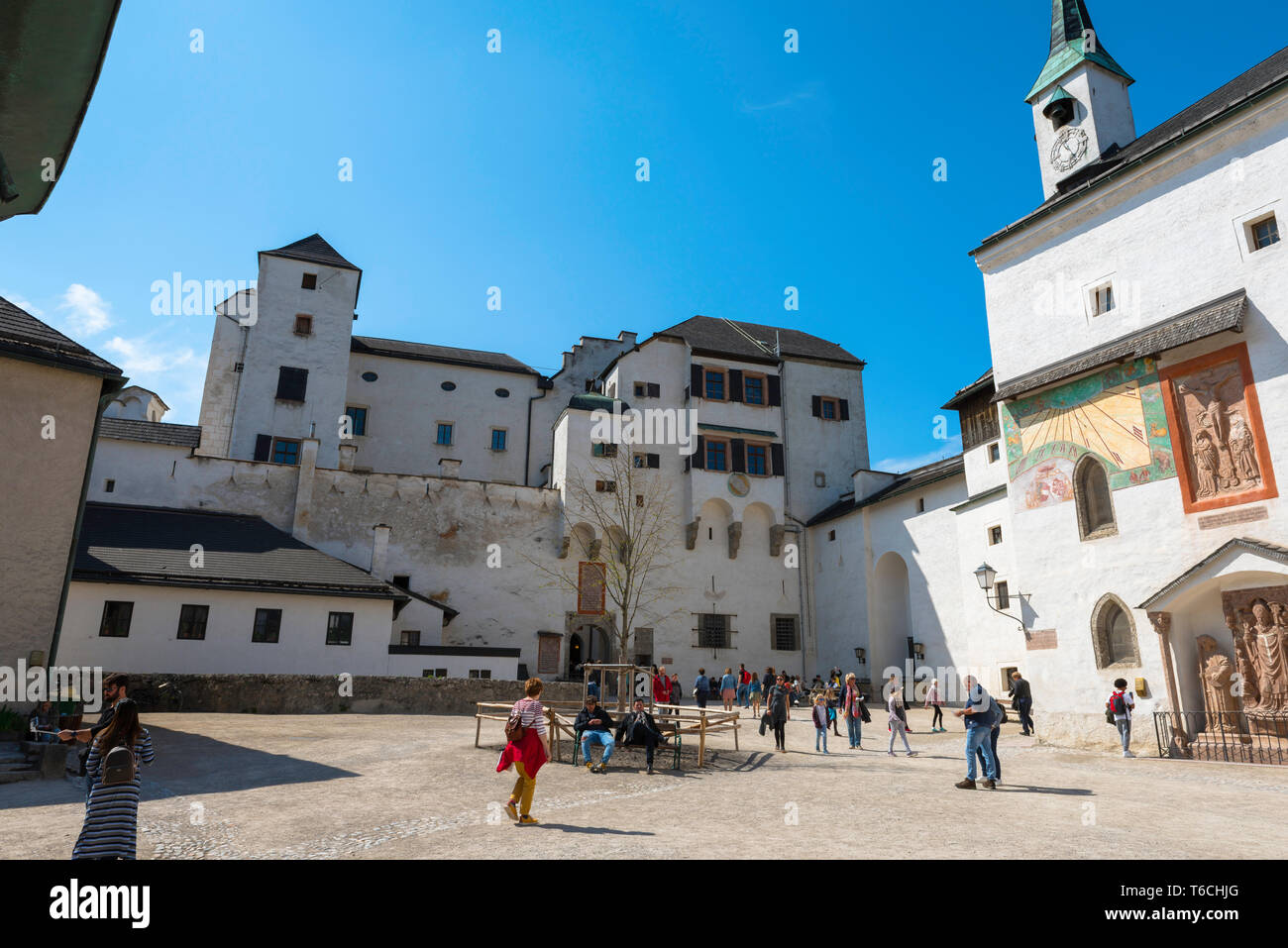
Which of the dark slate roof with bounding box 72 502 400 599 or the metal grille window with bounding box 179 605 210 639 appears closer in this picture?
the metal grille window with bounding box 179 605 210 639

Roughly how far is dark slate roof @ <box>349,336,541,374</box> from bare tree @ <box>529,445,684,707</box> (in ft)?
38.4

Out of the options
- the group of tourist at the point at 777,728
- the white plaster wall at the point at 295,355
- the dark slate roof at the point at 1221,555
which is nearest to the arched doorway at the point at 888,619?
the group of tourist at the point at 777,728

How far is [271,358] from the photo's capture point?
38438 millimetres

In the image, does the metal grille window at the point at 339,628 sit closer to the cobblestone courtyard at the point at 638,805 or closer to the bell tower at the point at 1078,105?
the cobblestone courtyard at the point at 638,805

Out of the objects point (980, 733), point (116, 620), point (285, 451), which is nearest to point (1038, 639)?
point (980, 733)

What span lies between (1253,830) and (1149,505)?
11902 mm

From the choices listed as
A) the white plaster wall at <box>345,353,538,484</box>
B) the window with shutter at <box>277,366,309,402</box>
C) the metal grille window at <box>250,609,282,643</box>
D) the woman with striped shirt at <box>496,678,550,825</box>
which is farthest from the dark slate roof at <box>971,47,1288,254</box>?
the window with shutter at <box>277,366,309,402</box>

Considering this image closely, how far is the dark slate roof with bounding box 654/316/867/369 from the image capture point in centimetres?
4319

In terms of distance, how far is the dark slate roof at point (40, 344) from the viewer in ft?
50.1

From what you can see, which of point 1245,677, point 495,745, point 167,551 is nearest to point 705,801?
point 495,745

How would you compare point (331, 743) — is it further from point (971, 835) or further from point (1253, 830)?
point (1253, 830)

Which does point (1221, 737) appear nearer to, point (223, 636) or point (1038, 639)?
point (1038, 639)

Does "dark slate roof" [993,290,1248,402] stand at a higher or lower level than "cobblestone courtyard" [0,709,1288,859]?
higher

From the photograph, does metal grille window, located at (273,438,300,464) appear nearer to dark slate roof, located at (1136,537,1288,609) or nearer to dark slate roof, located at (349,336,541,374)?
dark slate roof, located at (349,336,541,374)
